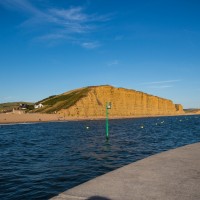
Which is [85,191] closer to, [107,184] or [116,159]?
[107,184]

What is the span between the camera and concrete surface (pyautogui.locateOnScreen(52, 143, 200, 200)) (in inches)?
287

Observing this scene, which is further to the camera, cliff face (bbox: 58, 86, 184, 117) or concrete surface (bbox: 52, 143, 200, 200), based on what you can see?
cliff face (bbox: 58, 86, 184, 117)

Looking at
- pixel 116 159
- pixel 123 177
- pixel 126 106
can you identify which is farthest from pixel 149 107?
pixel 123 177

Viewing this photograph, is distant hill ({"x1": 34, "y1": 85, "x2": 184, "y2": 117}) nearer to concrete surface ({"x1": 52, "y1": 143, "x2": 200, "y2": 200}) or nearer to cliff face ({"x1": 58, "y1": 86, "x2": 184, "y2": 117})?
cliff face ({"x1": 58, "y1": 86, "x2": 184, "y2": 117})

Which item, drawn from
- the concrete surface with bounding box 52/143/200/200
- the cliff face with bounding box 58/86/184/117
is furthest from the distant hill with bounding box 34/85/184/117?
the concrete surface with bounding box 52/143/200/200

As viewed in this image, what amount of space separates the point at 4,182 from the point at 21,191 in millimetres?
2211

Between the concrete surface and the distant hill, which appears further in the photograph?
the distant hill

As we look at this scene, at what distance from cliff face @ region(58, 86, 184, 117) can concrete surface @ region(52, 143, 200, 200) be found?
14761cm

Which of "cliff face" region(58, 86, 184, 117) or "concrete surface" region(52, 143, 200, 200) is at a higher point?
"cliff face" region(58, 86, 184, 117)

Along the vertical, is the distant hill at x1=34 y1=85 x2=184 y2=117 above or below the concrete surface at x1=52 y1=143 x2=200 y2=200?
above

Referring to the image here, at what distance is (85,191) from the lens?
780 centimetres

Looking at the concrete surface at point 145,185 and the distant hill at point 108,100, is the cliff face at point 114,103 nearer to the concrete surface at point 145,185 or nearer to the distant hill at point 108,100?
the distant hill at point 108,100

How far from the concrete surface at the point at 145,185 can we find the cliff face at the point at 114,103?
484 ft

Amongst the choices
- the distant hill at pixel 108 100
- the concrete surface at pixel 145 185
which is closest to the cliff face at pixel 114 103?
the distant hill at pixel 108 100
